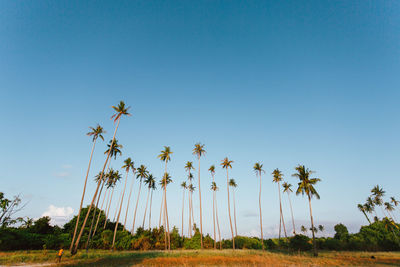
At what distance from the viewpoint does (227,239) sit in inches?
2422

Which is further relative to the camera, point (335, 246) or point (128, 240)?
point (335, 246)

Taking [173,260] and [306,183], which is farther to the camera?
[306,183]

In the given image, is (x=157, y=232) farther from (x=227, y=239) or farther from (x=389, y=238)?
(x=389, y=238)

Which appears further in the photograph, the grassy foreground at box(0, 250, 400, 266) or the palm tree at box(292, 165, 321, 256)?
the palm tree at box(292, 165, 321, 256)

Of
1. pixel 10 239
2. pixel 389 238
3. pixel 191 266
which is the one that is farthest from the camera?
pixel 389 238

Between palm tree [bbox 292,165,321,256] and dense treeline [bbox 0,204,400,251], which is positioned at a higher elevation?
palm tree [bbox 292,165,321,256]

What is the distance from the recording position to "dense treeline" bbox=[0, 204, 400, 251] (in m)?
36.1

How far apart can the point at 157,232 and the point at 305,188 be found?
3893cm

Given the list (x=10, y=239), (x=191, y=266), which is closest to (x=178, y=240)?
(x=10, y=239)

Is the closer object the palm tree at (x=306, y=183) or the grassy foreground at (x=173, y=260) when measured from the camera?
the grassy foreground at (x=173, y=260)

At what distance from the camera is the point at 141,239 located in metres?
43.5

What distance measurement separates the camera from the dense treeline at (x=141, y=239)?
36069 mm

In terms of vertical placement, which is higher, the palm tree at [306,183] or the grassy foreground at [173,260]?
the palm tree at [306,183]

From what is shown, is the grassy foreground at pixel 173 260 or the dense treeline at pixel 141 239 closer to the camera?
the grassy foreground at pixel 173 260
